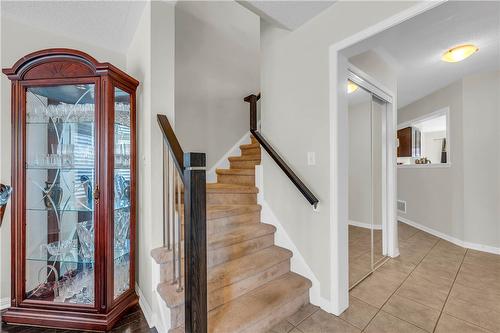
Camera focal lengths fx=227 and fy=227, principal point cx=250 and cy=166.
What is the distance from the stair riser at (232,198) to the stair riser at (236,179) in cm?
Result: 29

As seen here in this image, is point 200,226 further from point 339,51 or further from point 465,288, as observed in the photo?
point 465,288

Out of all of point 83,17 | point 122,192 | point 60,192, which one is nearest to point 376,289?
point 122,192

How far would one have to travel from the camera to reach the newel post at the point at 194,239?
119 cm

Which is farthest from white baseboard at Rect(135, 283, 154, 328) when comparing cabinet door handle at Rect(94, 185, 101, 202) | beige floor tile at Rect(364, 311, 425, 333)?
beige floor tile at Rect(364, 311, 425, 333)

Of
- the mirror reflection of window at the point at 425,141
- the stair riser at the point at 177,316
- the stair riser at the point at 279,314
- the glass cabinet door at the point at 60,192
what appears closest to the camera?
the stair riser at the point at 177,316

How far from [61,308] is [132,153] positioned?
4.10ft

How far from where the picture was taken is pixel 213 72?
3250mm

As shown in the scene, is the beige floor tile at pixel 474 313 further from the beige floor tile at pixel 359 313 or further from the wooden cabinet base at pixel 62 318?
the wooden cabinet base at pixel 62 318

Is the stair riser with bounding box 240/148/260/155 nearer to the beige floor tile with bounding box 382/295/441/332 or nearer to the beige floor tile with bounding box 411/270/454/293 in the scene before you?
the beige floor tile with bounding box 382/295/441/332

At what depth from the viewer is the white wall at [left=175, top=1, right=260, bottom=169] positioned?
285 centimetres

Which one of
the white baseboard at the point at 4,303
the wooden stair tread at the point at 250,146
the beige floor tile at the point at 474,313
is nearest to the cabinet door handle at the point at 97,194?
the white baseboard at the point at 4,303

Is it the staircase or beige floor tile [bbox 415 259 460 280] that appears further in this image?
beige floor tile [bbox 415 259 460 280]

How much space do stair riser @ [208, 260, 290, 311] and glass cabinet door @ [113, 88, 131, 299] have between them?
2.62 ft

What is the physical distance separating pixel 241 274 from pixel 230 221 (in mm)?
513
